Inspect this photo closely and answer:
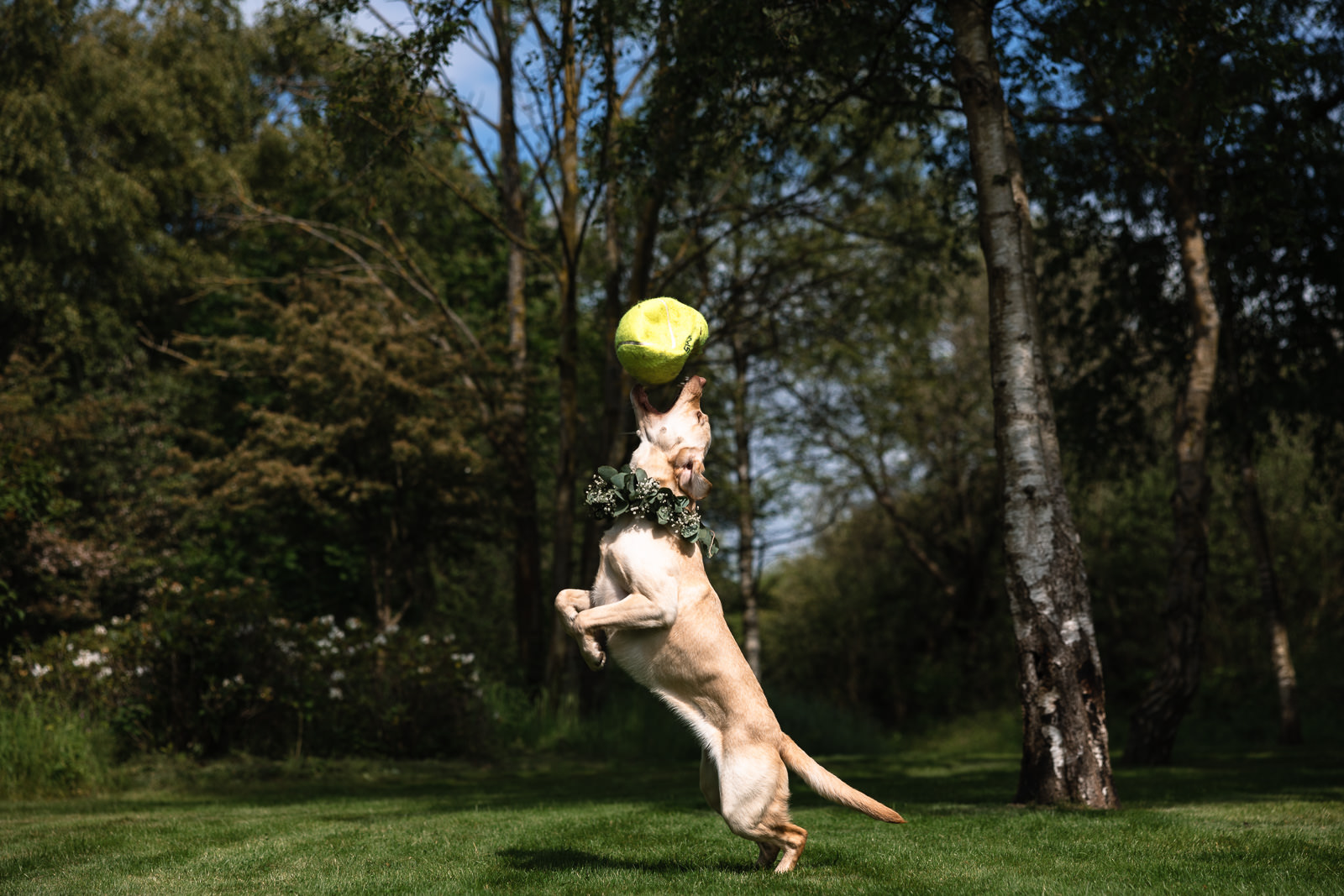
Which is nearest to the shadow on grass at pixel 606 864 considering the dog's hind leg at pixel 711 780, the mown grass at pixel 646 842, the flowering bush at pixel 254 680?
the mown grass at pixel 646 842

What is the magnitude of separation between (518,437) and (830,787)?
1386 cm

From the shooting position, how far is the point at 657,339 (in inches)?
195

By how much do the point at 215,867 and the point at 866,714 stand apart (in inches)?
819

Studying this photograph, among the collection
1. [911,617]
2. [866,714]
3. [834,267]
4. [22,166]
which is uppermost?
[22,166]

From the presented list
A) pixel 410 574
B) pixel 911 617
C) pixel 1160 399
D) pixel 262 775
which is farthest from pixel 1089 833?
pixel 911 617

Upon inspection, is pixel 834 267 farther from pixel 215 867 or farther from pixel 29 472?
pixel 215 867

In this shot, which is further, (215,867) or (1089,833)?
(1089,833)

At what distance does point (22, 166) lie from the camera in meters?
19.4

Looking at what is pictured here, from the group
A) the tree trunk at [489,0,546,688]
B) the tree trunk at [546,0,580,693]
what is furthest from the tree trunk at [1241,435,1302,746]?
the tree trunk at [489,0,546,688]

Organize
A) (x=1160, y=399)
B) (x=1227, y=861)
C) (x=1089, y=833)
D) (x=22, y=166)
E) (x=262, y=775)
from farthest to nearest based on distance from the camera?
(x=1160, y=399) < (x=22, y=166) < (x=262, y=775) < (x=1089, y=833) < (x=1227, y=861)

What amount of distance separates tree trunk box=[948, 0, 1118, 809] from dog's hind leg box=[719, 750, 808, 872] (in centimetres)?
392

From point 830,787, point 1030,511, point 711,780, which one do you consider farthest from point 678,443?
point 1030,511

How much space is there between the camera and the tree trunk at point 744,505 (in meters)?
21.7

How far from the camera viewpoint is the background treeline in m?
12.0
